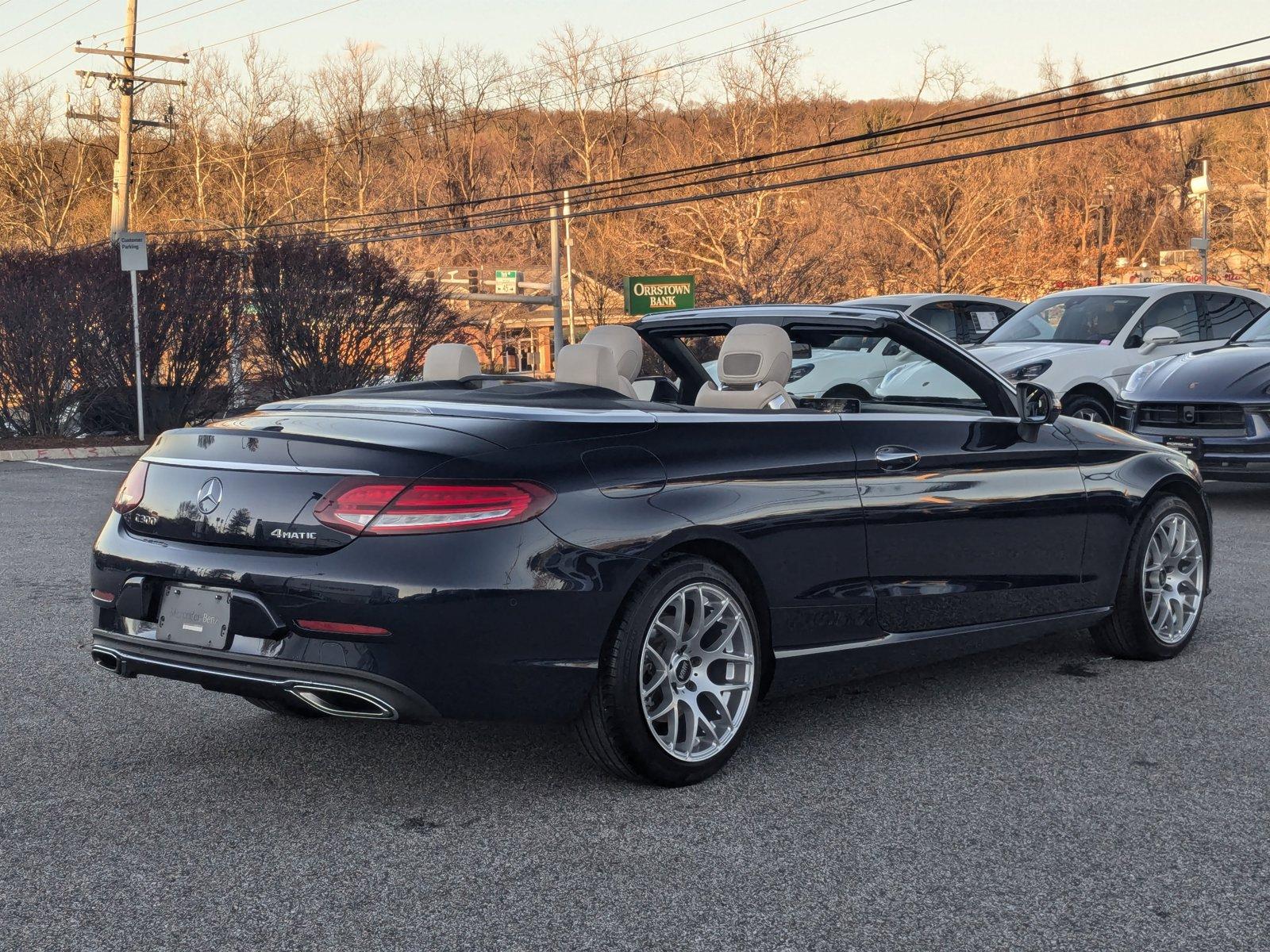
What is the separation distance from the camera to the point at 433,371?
570cm

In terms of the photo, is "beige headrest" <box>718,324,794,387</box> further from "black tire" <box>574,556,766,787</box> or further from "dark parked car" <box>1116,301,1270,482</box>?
"dark parked car" <box>1116,301,1270,482</box>

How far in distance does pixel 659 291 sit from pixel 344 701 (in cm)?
3994

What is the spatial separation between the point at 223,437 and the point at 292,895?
59.2 inches

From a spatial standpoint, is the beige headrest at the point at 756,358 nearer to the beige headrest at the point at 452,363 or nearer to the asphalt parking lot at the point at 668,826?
the beige headrest at the point at 452,363

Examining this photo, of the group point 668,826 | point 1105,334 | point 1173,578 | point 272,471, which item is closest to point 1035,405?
point 1173,578

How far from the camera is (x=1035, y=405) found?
566cm

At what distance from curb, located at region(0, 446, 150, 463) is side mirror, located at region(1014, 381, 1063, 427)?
1696 centimetres

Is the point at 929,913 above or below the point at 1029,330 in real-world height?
below

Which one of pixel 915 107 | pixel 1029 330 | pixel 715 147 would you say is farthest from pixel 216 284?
pixel 915 107

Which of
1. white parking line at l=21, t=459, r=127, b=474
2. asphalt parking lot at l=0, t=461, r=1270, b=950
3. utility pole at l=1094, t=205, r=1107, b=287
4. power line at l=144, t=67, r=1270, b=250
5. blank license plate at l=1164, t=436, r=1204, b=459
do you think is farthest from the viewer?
utility pole at l=1094, t=205, r=1107, b=287

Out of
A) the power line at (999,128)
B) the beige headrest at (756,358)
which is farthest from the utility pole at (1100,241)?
the beige headrest at (756,358)

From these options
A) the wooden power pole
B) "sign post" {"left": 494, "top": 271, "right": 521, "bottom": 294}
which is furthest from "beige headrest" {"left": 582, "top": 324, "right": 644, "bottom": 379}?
"sign post" {"left": 494, "top": 271, "right": 521, "bottom": 294}

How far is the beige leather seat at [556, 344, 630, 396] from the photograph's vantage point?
516 centimetres

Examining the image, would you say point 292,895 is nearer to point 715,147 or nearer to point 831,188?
point 715,147
